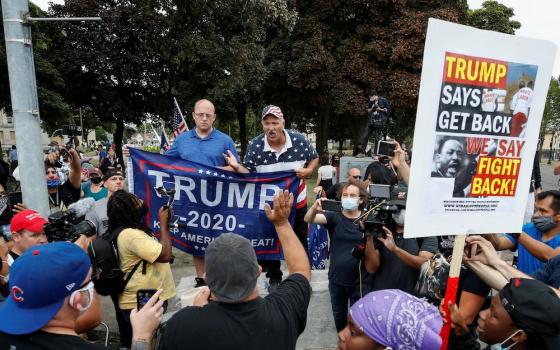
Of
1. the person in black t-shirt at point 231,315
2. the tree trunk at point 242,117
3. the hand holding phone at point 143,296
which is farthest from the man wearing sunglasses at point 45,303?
the tree trunk at point 242,117

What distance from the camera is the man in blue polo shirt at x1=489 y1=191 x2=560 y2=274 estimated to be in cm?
304

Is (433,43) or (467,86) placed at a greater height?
(433,43)

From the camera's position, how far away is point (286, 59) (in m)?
21.5

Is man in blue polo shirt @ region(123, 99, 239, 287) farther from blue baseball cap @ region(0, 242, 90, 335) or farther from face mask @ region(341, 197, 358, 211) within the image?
blue baseball cap @ region(0, 242, 90, 335)

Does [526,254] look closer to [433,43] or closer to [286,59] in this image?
[433,43]

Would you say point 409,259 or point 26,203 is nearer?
point 409,259

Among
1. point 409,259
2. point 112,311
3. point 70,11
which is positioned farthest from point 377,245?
point 70,11

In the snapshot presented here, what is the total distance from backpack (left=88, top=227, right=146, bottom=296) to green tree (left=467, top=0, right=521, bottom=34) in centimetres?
2594

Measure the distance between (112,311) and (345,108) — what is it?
A: 17275 mm

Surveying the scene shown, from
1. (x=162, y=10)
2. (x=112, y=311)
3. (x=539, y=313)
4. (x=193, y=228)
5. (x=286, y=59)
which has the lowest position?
(x=112, y=311)

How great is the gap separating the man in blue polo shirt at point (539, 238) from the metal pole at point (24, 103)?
4879 mm

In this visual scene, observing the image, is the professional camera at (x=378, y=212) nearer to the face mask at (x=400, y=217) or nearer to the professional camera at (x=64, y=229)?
the face mask at (x=400, y=217)

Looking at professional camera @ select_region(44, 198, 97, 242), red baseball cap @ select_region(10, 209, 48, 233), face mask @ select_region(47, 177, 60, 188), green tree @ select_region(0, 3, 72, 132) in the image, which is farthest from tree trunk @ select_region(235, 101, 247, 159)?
professional camera @ select_region(44, 198, 97, 242)

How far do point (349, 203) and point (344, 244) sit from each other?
409 mm
